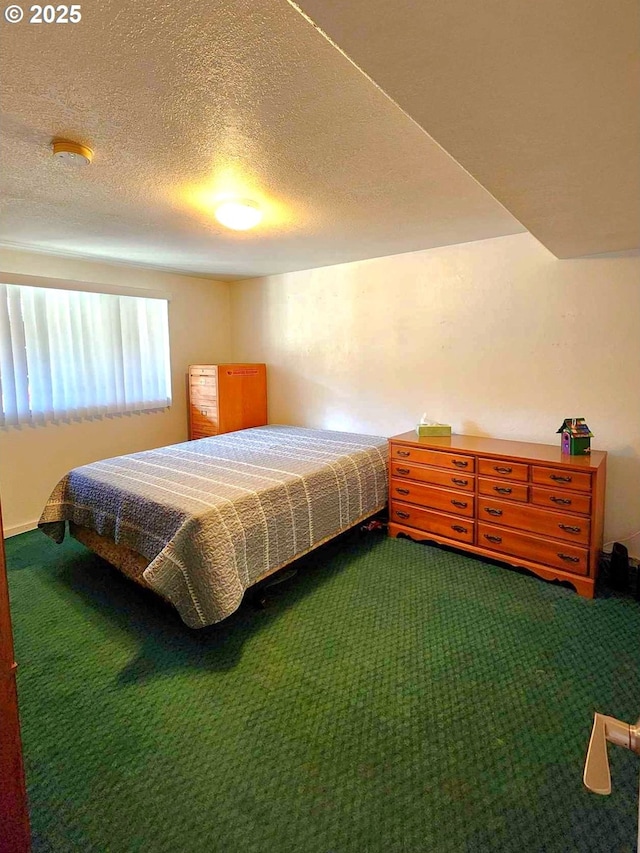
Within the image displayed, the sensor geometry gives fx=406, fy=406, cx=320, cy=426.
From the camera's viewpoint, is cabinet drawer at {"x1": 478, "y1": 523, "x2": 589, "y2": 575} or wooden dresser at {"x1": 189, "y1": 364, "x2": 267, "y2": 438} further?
wooden dresser at {"x1": 189, "y1": 364, "x2": 267, "y2": 438}

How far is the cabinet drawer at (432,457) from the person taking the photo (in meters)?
2.70

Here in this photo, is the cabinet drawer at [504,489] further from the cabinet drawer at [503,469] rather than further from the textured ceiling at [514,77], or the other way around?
the textured ceiling at [514,77]

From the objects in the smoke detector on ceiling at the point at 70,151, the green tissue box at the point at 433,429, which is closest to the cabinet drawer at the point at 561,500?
the green tissue box at the point at 433,429

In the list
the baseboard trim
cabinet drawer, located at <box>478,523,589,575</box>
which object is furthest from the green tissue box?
the baseboard trim

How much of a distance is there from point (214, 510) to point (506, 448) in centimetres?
193

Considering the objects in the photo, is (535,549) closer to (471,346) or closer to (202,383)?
(471,346)

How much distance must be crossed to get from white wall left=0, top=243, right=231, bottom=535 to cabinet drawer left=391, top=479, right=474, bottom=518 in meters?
2.55

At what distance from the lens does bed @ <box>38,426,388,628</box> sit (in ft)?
6.23

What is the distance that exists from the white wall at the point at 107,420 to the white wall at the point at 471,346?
24.3 inches

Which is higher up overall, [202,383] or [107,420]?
[202,383]

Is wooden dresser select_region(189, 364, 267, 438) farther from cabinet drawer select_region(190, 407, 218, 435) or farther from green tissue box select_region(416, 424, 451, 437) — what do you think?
green tissue box select_region(416, 424, 451, 437)

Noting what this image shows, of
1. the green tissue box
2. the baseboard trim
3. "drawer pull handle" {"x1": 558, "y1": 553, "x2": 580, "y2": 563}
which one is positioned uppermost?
the green tissue box

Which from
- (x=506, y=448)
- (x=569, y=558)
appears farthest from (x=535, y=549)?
A: (x=506, y=448)

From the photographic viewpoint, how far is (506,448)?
107 inches
